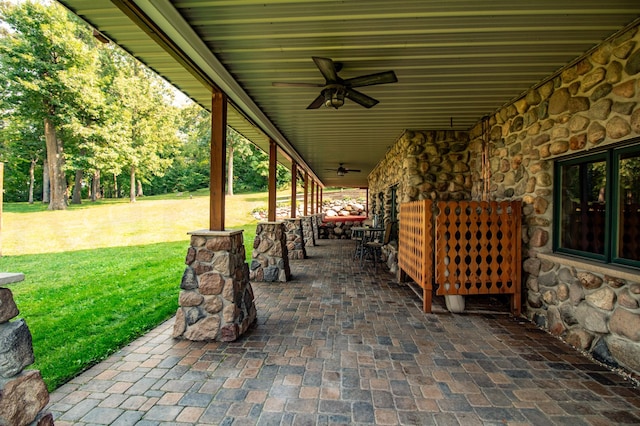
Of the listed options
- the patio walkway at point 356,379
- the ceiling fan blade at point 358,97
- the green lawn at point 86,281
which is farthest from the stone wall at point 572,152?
the green lawn at point 86,281

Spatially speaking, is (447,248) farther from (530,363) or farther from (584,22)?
(584,22)

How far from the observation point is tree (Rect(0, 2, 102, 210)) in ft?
44.7

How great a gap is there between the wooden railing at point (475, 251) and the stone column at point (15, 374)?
342 cm

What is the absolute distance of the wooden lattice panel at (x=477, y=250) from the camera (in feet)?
A: 11.7

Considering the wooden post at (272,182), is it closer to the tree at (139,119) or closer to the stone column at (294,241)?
the stone column at (294,241)

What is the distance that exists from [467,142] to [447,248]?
229 cm

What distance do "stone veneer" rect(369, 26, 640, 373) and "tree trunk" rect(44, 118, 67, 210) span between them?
1774 cm

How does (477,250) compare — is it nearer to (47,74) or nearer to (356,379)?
(356,379)

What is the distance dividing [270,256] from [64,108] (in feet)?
53.0

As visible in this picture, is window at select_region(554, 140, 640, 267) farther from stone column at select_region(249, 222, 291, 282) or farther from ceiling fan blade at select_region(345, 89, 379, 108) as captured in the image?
stone column at select_region(249, 222, 291, 282)

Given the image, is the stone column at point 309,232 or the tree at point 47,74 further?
the tree at point 47,74

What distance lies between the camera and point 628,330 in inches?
91.4

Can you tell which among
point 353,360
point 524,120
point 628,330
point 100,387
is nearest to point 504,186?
point 524,120

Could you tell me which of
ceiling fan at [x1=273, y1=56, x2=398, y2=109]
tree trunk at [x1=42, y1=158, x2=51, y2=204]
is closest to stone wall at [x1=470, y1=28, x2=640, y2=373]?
ceiling fan at [x1=273, y1=56, x2=398, y2=109]
